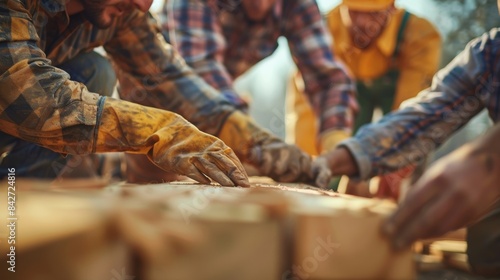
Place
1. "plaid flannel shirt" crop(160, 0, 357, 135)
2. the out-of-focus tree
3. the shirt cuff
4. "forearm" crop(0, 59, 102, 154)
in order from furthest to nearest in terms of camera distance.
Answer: the out-of-focus tree, "plaid flannel shirt" crop(160, 0, 357, 135), the shirt cuff, "forearm" crop(0, 59, 102, 154)

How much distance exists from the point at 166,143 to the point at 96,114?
7.2 inches

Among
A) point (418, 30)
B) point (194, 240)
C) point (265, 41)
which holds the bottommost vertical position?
point (194, 240)

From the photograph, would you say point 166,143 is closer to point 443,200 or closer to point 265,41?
Result: point 443,200

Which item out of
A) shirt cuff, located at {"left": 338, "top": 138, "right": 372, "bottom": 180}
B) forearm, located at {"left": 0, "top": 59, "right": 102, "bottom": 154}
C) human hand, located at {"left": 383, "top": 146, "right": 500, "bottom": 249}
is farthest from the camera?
shirt cuff, located at {"left": 338, "top": 138, "right": 372, "bottom": 180}

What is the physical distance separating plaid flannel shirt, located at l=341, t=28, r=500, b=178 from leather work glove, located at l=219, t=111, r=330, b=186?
0.98 feet

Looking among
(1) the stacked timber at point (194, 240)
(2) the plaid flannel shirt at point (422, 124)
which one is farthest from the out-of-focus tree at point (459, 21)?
(1) the stacked timber at point (194, 240)

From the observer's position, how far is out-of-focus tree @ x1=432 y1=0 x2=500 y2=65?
7059 millimetres

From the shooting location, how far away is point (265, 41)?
2947 mm

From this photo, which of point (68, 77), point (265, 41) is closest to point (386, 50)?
point (265, 41)

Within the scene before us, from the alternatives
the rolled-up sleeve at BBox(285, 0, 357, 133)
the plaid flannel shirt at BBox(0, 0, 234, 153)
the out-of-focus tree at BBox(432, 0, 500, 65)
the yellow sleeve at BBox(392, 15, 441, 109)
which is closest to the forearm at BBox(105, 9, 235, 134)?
the plaid flannel shirt at BBox(0, 0, 234, 153)

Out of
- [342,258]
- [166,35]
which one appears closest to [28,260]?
[342,258]

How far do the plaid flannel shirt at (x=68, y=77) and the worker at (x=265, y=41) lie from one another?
40cm

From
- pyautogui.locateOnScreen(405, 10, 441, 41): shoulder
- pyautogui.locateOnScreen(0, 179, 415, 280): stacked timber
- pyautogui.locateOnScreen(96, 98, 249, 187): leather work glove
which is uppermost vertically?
pyautogui.locateOnScreen(405, 10, 441, 41): shoulder

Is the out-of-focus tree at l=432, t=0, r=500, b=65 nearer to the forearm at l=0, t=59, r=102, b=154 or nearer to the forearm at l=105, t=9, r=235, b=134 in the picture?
the forearm at l=105, t=9, r=235, b=134
